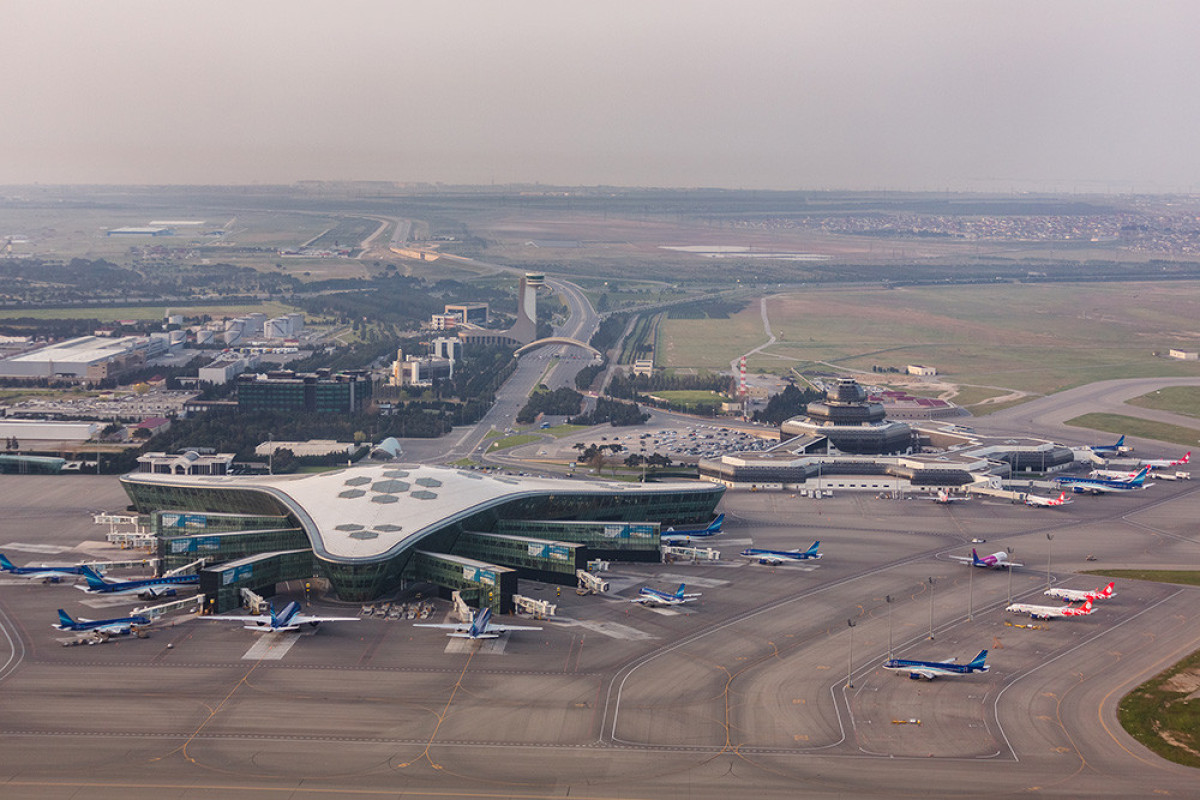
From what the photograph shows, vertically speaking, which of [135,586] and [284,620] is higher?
[284,620]

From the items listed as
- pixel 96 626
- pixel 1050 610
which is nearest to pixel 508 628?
pixel 96 626

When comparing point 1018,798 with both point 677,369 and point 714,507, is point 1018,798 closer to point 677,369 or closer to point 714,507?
point 714,507

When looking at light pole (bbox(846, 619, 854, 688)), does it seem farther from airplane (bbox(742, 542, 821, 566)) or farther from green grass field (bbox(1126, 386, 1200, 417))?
green grass field (bbox(1126, 386, 1200, 417))

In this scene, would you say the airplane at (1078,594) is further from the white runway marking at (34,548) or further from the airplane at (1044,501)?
the white runway marking at (34,548)

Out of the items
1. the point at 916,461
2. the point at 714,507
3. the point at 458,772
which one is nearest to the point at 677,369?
the point at 916,461

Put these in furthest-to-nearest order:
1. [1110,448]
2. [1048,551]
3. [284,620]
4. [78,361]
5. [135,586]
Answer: [78,361] < [1110,448] < [1048,551] < [135,586] < [284,620]

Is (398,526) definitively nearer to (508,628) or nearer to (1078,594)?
(508,628)
